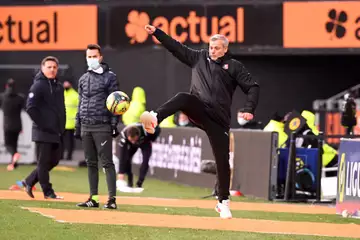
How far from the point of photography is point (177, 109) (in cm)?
1211

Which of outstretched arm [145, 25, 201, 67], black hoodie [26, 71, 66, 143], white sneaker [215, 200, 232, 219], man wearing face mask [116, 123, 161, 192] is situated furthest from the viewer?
man wearing face mask [116, 123, 161, 192]

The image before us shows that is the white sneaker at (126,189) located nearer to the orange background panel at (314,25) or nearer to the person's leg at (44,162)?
the person's leg at (44,162)

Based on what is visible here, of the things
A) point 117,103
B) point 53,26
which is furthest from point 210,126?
→ point 53,26

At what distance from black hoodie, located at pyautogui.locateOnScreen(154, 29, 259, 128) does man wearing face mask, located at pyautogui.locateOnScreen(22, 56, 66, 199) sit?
123 inches

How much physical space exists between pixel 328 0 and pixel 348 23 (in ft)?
2.39

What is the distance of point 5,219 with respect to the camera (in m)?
12.5

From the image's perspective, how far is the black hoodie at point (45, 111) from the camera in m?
15.3

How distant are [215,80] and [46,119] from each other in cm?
347

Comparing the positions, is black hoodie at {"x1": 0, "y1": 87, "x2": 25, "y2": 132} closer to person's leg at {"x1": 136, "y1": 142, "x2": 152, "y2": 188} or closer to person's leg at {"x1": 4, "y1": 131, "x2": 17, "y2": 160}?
person's leg at {"x1": 4, "y1": 131, "x2": 17, "y2": 160}

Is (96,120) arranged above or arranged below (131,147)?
above

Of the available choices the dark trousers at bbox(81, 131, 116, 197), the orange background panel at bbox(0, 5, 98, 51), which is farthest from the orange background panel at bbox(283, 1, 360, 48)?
the dark trousers at bbox(81, 131, 116, 197)

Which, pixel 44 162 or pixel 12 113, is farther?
pixel 12 113

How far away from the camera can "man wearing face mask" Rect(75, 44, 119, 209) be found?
13891 mm

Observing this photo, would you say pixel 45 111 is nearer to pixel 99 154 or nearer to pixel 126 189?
pixel 99 154
